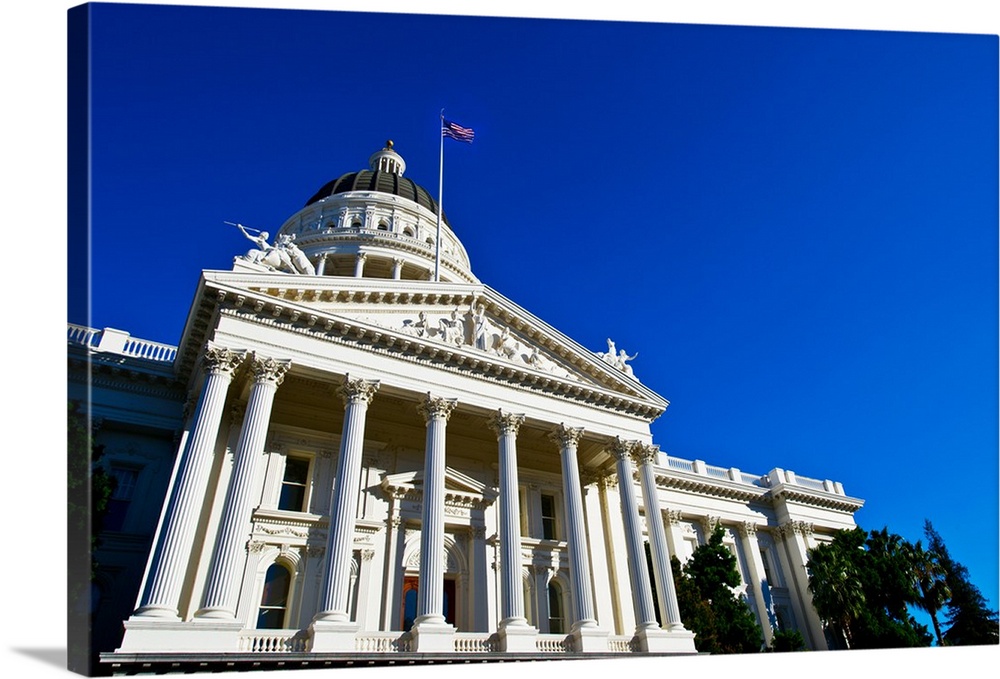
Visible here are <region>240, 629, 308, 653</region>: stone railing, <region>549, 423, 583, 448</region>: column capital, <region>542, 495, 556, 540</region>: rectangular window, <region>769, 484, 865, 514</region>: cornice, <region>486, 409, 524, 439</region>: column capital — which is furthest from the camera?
<region>769, 484, 865, 514</region>: cornice

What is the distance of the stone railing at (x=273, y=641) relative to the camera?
47.4 feet

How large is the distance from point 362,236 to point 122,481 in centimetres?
2030

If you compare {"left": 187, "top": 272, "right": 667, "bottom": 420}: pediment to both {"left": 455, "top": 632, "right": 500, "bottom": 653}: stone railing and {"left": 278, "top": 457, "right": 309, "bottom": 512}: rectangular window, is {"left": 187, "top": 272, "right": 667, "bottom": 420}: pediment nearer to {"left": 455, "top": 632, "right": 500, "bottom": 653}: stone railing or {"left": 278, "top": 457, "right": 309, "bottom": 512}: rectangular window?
{"left": 278, "top": 457, "right": 309, "bottom": 512}: rectangular window

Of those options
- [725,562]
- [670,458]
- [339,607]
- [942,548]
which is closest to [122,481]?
[339,607]

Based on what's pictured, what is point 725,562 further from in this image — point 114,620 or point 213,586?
point 114,620

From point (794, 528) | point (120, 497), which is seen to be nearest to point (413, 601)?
point (120, 497)

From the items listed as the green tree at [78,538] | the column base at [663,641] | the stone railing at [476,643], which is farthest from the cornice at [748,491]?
the green tree at [78,538]

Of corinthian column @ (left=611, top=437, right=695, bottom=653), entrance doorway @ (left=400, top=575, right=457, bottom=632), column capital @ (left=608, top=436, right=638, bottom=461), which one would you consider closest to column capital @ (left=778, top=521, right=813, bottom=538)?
corinthian column @ (left=611, top=437, right=695, bottom=653)

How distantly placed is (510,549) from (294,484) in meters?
7.67

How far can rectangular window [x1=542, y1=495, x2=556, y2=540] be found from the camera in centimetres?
2506

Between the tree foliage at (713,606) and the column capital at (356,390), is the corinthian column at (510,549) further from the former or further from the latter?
the tree foliage at (713,606)

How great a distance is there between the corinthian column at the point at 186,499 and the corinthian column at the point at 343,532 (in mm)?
3274

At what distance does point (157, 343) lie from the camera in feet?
75.0

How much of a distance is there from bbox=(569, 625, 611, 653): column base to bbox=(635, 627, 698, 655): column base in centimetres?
155
